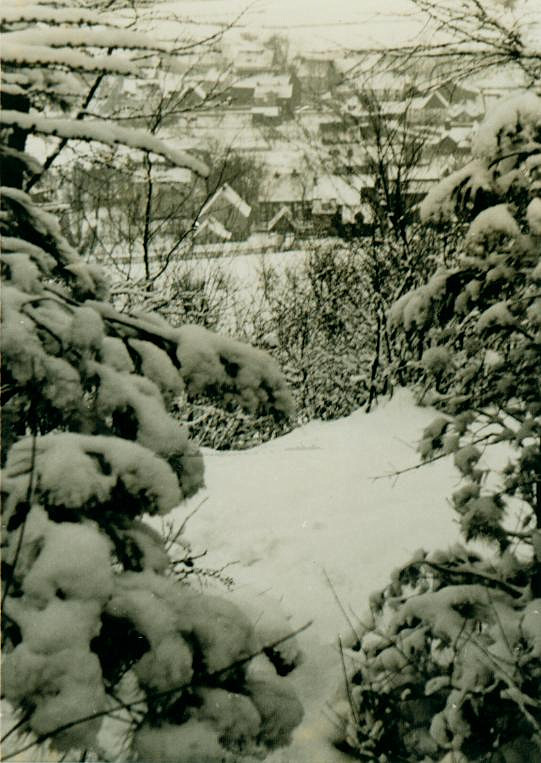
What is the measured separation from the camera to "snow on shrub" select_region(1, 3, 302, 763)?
1.36m

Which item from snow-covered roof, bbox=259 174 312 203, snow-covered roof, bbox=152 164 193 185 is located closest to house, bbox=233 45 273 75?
snow-covered roof, bbox=152 164 193 185

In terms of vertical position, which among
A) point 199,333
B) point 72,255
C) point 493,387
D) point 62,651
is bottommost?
point 493,387

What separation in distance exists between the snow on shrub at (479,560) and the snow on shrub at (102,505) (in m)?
1.30

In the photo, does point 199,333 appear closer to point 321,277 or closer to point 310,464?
point 310,464

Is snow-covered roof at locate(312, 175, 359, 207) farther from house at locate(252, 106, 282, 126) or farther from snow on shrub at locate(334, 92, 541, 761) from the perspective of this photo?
snow on shrub at locate(334, 92, 541, 761)

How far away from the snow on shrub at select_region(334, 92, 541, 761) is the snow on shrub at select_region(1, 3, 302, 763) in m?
1.30

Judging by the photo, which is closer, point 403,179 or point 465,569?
point 465,569

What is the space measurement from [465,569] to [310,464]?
15.7 feet

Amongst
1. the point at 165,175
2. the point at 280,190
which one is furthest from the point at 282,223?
the point at 165,175

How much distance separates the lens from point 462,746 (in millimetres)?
2672

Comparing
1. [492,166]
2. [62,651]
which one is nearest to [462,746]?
[62,651]

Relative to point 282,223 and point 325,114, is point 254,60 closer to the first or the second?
point 325,114

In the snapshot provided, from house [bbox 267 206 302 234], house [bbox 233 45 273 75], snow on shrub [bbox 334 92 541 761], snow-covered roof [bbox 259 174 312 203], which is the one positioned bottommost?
house [bbox 267 206 302 234]

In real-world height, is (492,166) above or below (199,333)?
above
